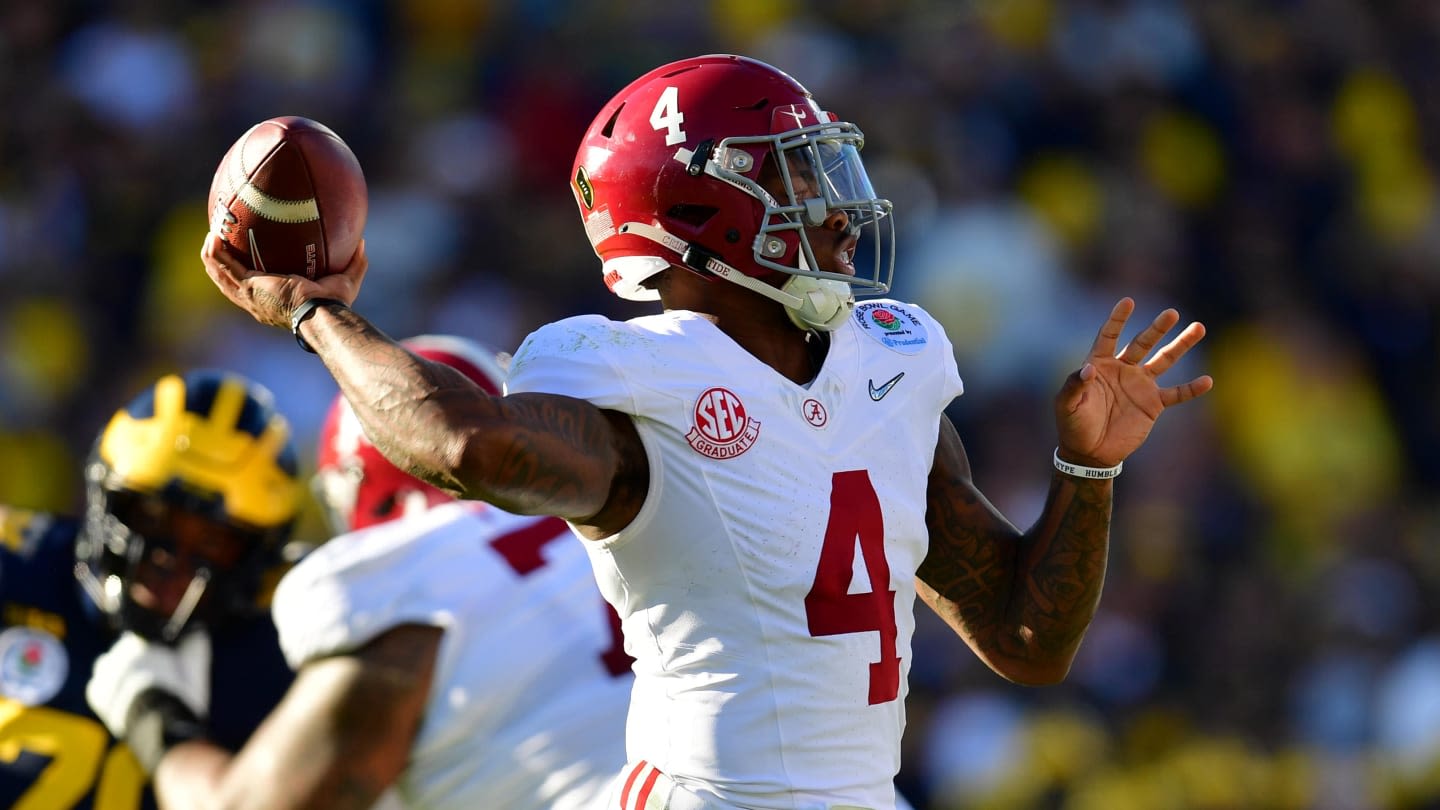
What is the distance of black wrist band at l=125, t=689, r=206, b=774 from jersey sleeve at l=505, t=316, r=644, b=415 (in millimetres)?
1647

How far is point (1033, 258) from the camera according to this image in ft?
28.6

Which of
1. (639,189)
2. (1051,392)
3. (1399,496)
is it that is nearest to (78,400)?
(1051,392)

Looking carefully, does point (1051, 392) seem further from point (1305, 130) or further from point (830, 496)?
point (830, 496)

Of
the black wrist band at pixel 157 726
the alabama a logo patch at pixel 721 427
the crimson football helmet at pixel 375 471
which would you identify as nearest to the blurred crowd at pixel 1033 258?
the crimson football helmet at pixel 375 471

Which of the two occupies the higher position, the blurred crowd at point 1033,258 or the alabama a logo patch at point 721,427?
the alabama a logo patch at point 721,427

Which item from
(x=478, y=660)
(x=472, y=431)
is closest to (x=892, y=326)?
(x=472, y=431)

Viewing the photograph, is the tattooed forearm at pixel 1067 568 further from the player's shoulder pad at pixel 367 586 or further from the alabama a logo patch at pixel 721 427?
the player's shoulder pad at pixel 367 586

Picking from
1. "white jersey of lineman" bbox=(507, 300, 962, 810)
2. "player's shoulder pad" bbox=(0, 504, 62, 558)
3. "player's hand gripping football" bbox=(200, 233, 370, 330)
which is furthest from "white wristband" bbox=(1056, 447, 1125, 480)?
"player's shoulder pad" bbox=(0, 504, 62, 558)

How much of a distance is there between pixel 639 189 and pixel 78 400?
540 cm

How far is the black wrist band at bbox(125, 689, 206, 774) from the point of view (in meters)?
3.92

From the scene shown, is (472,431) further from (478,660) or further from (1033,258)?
(1033,258)

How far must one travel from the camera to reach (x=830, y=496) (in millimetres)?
2816

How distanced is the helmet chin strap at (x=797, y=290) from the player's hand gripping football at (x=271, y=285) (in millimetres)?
517

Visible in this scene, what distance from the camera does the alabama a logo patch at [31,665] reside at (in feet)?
13.8
